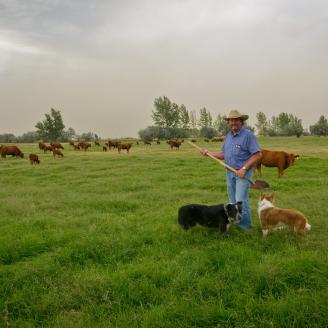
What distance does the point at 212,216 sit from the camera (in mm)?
7254

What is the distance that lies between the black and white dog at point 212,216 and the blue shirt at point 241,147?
99 cm

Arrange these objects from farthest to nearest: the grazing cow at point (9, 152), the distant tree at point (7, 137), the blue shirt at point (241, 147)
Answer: the distant tree at point (7, 137) < the grazing cow at point (9, 152) < the blue shirt at point (241, 147)

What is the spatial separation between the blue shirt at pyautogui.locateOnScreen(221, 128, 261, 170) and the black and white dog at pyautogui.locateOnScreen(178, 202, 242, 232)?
3.26ft

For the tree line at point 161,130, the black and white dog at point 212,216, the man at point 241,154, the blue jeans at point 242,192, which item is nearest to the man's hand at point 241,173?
the man at point 241,154

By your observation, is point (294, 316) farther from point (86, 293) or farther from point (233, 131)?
point (233, 131)

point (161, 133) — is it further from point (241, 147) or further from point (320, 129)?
point (241, 147)

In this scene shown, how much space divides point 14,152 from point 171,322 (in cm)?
3447

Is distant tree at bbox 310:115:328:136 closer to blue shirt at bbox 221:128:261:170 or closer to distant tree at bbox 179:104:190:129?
distant tree at bbox 179:104:190:129

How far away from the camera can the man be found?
7.33m

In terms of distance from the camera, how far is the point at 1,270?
5.94 meters

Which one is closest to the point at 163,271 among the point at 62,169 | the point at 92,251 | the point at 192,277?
the point at 192,277

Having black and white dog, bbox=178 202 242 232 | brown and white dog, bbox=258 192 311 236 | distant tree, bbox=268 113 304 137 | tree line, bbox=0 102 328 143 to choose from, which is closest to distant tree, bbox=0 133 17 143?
tree line, bbox=0 102 328 143

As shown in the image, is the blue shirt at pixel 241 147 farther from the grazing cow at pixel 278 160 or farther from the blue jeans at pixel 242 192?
the grazing cow at pixel 278 160

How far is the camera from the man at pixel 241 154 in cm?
733
